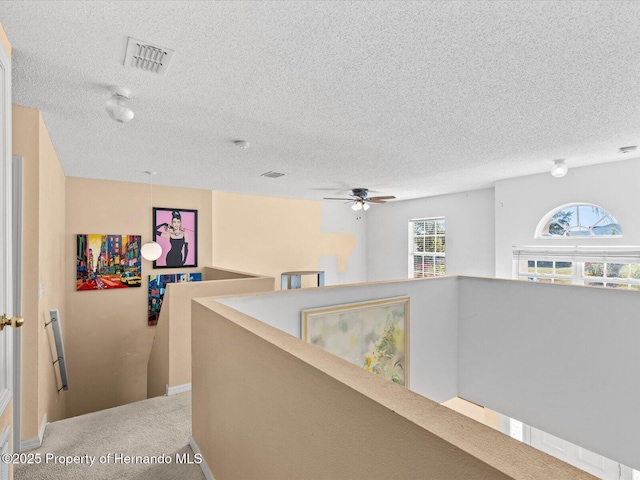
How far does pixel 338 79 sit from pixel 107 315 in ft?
16.2

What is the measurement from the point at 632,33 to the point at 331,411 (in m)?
2.25

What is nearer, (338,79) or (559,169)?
(338,79)

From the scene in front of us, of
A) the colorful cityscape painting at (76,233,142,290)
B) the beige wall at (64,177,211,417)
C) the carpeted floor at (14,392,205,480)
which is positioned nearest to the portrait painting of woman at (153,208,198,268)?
the beige wall at (64,177,211,417)

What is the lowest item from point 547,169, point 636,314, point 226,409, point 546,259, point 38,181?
point 226,409

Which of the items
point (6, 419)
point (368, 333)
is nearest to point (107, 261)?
point (368, 333)

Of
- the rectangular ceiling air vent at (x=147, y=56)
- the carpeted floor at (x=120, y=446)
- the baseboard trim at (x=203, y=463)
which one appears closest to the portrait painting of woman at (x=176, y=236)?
the carpeted floor at (x=120, y=446)

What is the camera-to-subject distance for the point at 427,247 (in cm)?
728

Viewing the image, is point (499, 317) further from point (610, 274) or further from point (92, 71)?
point (92, 71)

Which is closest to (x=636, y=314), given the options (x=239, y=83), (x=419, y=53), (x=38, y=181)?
(x=419, y=53)

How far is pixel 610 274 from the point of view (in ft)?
13.7

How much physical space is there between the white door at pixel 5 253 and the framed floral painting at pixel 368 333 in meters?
1.86

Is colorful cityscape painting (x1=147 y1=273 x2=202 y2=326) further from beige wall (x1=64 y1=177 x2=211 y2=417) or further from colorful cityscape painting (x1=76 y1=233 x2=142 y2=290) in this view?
colorful cityscape painting (x1=76 y1=233 x2=142 y2=290)

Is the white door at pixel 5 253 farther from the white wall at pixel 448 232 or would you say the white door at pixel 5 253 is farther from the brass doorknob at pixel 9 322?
the white wall at pixel 448 232

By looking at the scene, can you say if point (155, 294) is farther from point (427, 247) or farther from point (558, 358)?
point (558, 358)
